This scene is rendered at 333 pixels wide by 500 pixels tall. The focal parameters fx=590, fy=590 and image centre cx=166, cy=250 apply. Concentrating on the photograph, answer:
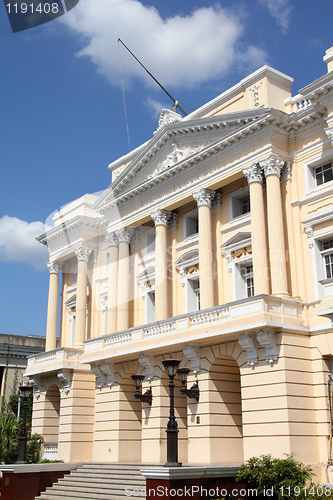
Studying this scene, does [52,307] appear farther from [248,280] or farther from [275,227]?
[275,227]

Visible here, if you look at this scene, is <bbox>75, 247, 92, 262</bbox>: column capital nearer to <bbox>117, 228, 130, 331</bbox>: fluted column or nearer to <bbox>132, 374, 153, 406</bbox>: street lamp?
<bbox>117, 228, 130, 331</bbox>: fluted column

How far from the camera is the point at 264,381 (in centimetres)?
2284

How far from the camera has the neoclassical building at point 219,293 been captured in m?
22.9

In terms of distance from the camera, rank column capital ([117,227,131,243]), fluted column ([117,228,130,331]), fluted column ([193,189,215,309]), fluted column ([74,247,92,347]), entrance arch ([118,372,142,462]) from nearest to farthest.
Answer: fluted column ([193,189,215,309]) < entrance arch ([118,372,142,462]) < fluted column ([117,228,130,331]) < column capital ([117,227,131,243]) < fluted column ([74,247,92,347])

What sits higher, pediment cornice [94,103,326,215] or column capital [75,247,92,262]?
pediment cornice [94,103,326,215]

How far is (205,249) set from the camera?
91.9ft

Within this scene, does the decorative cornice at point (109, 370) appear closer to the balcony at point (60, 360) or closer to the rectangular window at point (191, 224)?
the balcony at point (60, 360)

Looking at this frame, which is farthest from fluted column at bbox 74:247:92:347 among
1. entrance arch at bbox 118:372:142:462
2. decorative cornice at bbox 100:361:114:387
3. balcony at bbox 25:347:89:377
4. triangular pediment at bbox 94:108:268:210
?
entrance arch at bbox 118:372:142:462

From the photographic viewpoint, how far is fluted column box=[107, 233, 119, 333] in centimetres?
3323

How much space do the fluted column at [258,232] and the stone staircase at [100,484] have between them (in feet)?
29.9

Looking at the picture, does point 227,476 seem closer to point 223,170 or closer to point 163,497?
point 163,497

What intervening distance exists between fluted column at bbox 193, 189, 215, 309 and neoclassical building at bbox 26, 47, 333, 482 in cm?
6

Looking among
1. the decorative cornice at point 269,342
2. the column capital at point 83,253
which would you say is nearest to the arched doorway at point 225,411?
the decorative cornice at point 269,342

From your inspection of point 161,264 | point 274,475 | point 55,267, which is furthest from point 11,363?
point 274,475
